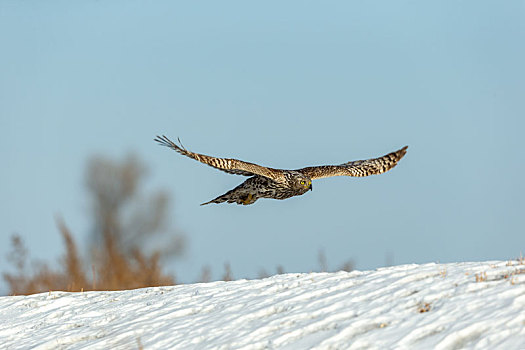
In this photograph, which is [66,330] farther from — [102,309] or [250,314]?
[250,314]

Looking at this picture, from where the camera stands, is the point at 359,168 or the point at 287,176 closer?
the point at 287,176

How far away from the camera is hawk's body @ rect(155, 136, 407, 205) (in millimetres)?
16109

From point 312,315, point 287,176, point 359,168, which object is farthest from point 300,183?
point 312,315

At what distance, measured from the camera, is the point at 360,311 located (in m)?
8.12

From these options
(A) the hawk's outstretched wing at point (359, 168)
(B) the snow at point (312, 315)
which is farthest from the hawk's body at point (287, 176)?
(B) the snow at point (312, 315)

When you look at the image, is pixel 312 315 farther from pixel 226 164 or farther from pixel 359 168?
pixel 359 168

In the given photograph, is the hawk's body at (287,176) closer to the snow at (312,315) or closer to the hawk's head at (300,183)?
the hawk's head at (300,183)

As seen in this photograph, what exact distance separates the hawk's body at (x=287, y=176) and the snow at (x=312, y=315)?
4634mm

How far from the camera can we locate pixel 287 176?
16.3 metres

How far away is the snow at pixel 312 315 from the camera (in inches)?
285

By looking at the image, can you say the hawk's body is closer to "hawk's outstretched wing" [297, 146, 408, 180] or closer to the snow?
"hawk's outstretched wing" [297, 146, 408, 180]

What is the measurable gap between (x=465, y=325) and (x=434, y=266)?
228 cm

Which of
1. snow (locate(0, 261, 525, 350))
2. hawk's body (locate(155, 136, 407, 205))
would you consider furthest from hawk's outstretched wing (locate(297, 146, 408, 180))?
snow (locate(0, 261, 525, 350))

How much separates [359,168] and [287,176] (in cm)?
200
